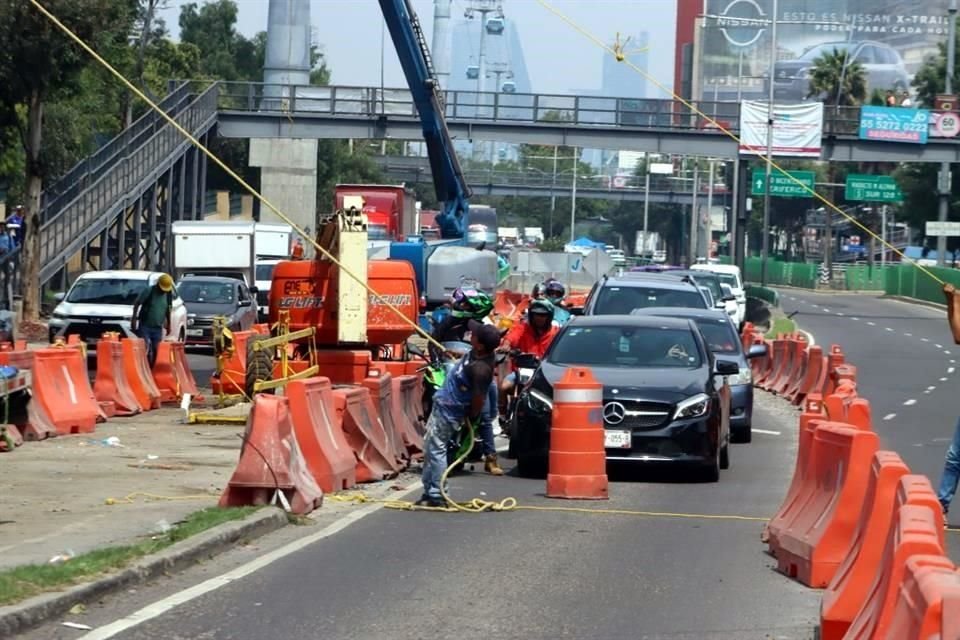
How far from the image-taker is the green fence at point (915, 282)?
2712 inches

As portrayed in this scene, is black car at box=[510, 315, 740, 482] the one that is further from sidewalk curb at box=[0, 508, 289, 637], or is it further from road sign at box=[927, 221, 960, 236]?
road sign at box=[927, 221, 960, 236]

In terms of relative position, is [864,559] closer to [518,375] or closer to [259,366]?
[518,375]

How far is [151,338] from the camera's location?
922 inches

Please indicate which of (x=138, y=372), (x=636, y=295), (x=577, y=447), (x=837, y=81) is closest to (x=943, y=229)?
(x=837, y=81)

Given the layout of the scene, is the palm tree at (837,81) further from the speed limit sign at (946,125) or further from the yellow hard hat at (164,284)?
the yellow hard hat at (164,284)

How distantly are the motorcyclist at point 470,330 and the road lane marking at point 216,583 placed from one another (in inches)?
84.8

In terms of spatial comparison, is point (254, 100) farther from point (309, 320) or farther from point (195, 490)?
point (195, 490)

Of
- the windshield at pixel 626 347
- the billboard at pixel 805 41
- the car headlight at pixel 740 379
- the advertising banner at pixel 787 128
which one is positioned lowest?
the car headlight at pixel 740 379

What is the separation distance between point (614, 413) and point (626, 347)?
160 cm

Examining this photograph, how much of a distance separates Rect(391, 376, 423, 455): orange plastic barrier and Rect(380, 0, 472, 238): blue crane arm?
22679 mm

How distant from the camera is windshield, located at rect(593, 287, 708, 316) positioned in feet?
75.4

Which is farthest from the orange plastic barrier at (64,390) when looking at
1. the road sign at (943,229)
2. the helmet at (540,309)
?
the road sign at (943,229)

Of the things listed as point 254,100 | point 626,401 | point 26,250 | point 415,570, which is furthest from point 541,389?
point 254,100

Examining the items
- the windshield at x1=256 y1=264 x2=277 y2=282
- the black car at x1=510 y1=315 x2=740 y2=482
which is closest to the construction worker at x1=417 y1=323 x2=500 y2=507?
the black car at x1=510 y1=315 x2=740 y2=482
